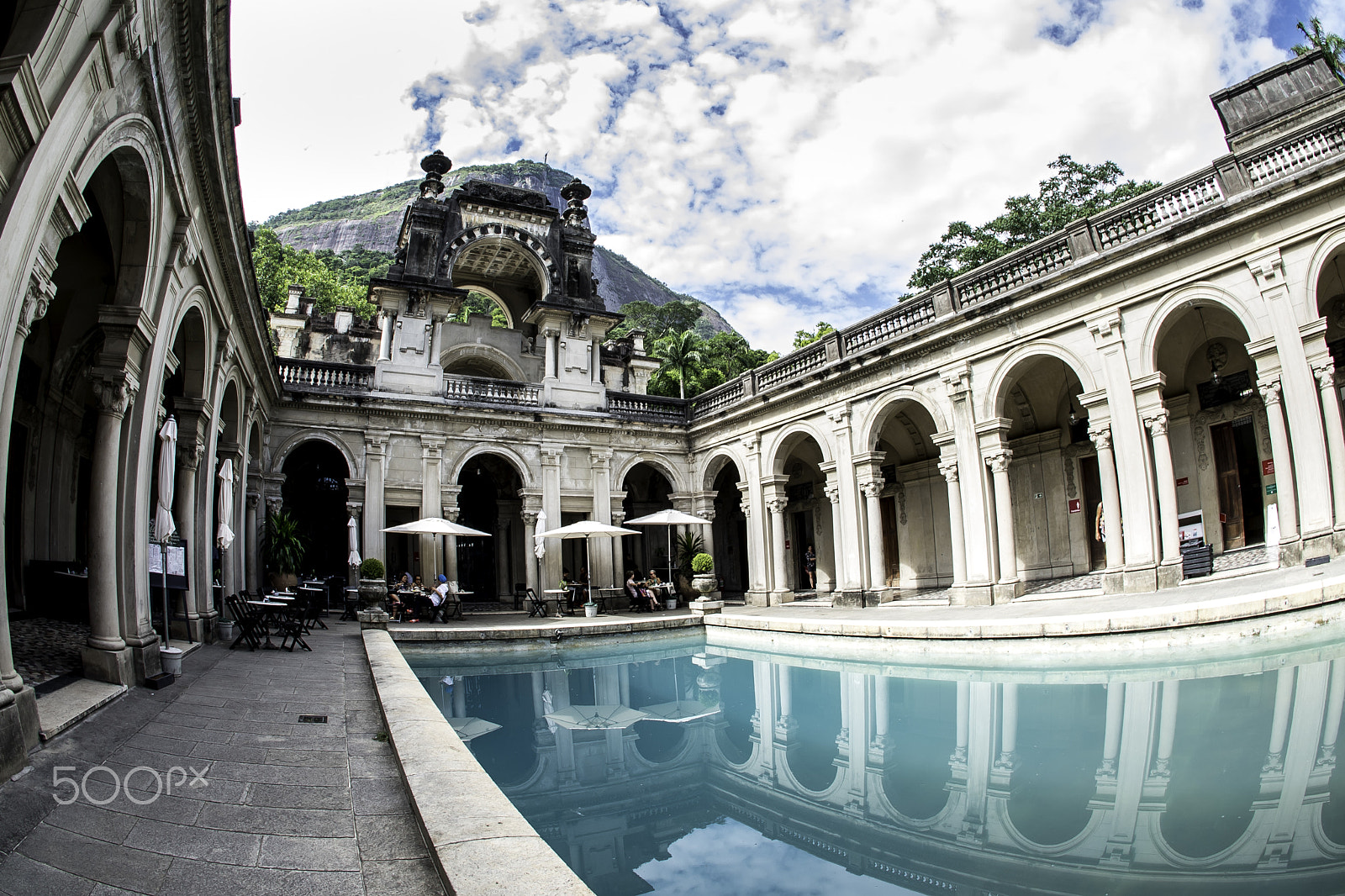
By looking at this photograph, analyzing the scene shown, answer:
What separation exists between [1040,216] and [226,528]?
104 feet

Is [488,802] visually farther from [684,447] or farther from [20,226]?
[684,447]

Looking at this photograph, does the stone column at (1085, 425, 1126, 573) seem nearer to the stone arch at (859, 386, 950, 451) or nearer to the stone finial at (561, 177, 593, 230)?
the stone arch at (859, 386, 950, 451)

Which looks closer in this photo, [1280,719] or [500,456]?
A: [1280,719]

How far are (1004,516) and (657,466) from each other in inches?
426

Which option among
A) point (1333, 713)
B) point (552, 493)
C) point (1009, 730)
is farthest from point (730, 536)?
point (1333, 713)

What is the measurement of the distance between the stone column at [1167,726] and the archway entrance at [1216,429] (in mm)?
7268

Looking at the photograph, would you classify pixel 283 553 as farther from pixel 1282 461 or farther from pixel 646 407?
pixel 1282 461

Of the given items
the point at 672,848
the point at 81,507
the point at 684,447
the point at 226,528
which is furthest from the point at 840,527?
the point at 81,507

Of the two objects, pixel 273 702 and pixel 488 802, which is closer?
pixel 488 802

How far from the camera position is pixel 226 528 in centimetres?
1123

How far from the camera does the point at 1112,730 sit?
18.7 feet

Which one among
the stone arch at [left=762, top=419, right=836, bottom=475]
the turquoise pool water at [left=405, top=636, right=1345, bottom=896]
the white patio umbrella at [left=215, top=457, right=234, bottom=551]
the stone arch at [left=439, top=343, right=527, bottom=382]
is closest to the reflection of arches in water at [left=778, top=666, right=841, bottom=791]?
the turquoise pool water at [left=405, top=636, right=1345, bottom=896]

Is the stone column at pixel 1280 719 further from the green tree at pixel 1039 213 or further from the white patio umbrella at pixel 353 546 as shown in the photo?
the green tree at pixel 1039 213

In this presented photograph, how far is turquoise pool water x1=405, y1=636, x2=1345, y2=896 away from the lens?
11.8ft
